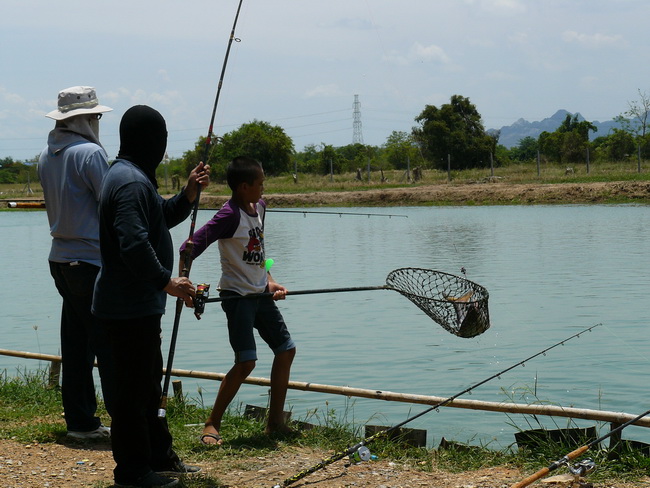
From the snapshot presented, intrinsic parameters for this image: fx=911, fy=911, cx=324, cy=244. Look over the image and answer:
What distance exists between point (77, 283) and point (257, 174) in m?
1.14

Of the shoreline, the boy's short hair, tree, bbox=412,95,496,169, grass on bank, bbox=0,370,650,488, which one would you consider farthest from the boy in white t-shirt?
tree, bbox=412,95,496,169

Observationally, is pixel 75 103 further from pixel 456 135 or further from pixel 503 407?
pixel 456 135

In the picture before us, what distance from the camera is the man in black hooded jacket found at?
396 cm

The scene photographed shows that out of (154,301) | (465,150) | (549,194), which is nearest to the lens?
(154,301)

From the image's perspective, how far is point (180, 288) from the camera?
4.10 meters

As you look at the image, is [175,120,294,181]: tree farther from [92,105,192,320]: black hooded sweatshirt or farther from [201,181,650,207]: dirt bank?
[92,105,192,320]: black hooded sweatshirt

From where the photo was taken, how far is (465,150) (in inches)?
1927

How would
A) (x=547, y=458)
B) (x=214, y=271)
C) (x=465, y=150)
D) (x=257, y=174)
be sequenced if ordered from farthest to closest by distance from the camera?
(x=465, y=150)
(x=214, y=271)
(x=257, y=174)
(x=547, y=458)

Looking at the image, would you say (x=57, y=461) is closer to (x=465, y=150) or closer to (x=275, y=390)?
(x=275, y=390)

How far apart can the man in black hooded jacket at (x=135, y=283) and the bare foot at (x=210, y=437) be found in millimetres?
705

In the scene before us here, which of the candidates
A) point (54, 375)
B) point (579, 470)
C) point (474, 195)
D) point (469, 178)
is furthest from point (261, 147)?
point (579, 470)

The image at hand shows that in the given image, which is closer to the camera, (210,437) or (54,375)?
(210,437)

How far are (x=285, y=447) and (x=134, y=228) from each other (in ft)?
5.70

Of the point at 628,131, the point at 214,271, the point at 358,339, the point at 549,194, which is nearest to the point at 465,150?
the point at 628,131
